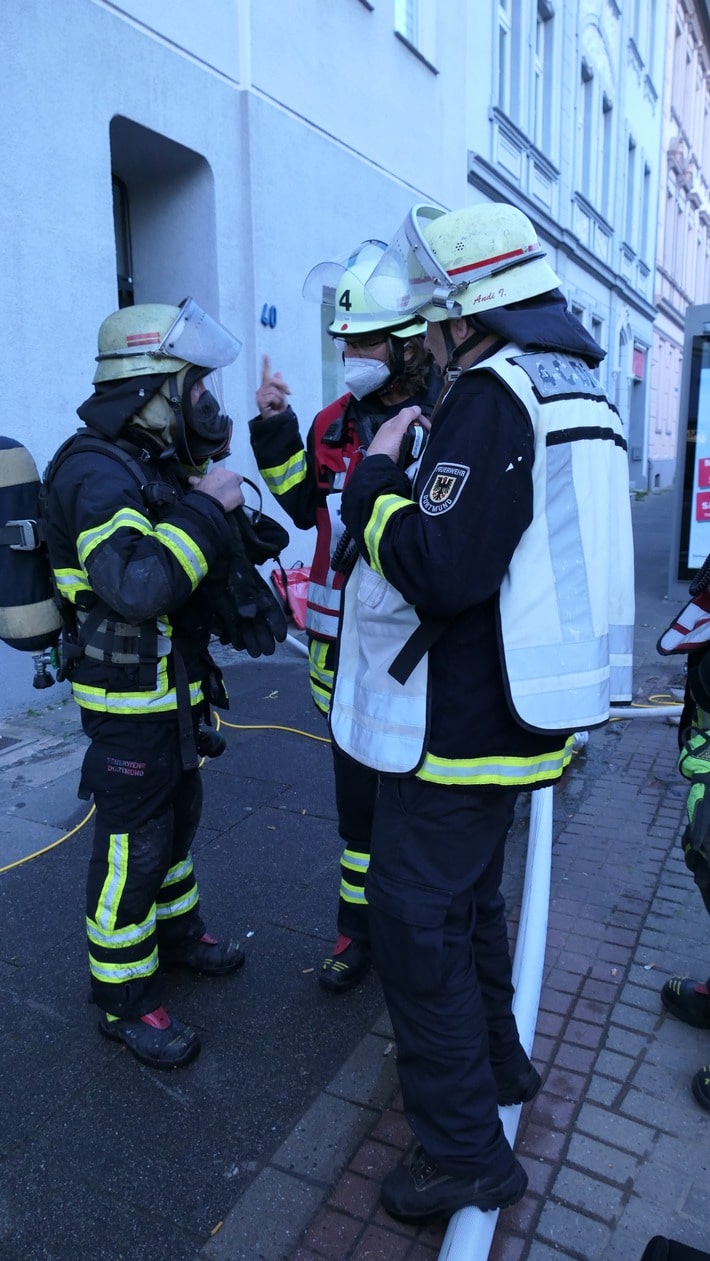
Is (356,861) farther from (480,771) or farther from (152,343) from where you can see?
(152,343)

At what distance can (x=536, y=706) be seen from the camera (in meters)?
1.78

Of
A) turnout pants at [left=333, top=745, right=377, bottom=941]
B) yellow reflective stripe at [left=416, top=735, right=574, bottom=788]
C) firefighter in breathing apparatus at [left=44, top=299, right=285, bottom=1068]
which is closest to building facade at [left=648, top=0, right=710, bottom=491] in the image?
turnout pants at [left=333, top=745, right=377, bottom=941]

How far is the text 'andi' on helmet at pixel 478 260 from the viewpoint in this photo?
1.80 meters

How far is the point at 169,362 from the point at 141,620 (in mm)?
725

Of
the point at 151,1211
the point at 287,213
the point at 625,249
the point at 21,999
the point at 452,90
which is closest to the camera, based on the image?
the point at 151,1211

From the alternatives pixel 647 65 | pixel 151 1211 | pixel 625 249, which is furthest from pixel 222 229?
pixel 647 65

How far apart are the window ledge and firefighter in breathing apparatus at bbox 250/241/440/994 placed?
7.59 meters

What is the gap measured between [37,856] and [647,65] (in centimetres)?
2443

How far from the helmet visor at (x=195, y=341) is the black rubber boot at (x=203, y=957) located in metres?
1.81

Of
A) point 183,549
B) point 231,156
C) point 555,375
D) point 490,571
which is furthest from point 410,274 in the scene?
point 231,156

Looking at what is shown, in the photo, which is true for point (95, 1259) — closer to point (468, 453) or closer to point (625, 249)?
point (468, 453)

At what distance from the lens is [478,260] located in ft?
5.91

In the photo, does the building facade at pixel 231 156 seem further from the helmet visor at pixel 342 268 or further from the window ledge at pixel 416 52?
the helmet visor at pixel 342 268

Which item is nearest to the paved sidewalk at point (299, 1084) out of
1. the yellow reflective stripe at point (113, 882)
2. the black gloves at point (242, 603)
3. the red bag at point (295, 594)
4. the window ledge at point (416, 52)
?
the yellow reflective stripe at point (113, 882)
